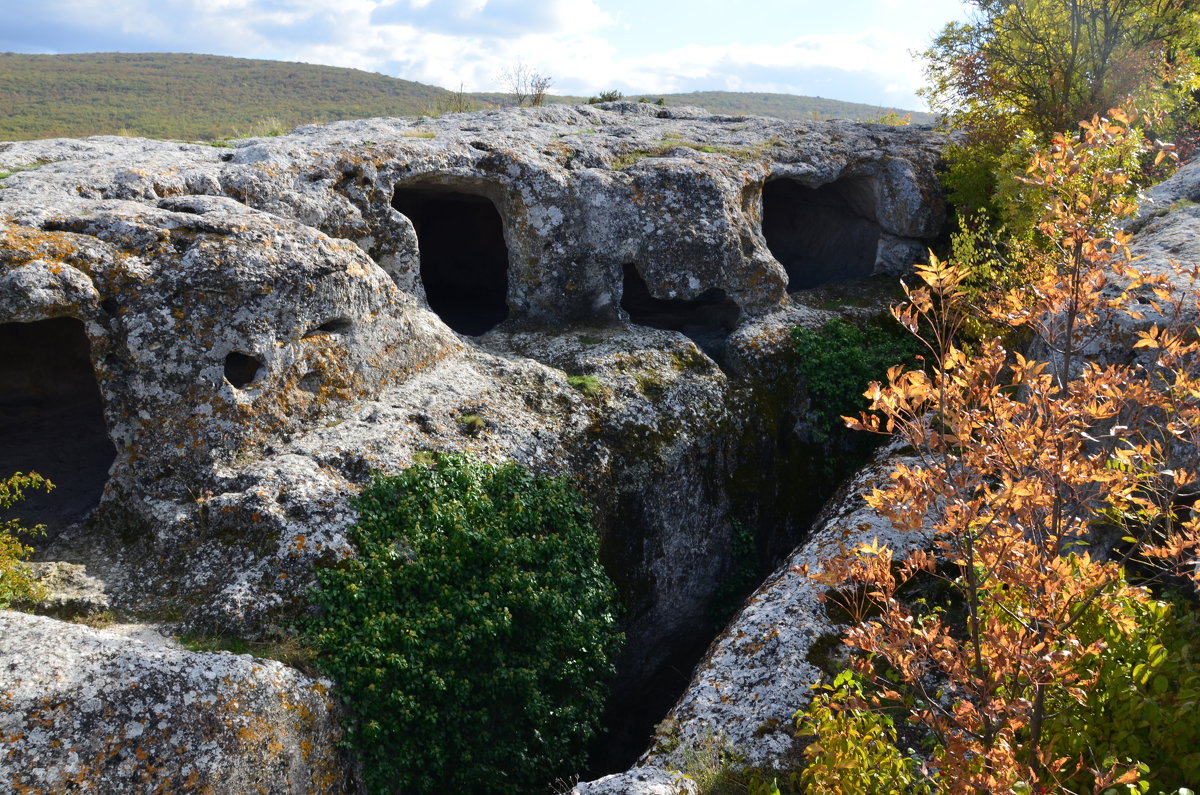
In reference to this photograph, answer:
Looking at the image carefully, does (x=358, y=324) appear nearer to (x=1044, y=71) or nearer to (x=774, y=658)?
(x=774, y=658)

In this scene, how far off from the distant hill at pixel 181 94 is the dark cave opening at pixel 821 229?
2516cm

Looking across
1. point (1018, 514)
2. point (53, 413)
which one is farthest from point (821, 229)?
point (53, 413)

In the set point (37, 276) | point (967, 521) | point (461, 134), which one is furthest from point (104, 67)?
point (967, 521)

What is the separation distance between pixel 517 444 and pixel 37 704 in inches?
209

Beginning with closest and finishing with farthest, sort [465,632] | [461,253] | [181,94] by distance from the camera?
[465,632]
[461,253]
[181,94]

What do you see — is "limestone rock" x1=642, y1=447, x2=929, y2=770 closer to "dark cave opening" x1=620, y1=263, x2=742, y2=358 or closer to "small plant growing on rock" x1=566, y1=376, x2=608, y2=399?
"small plant growing on rock" x1=566, y1=376, x2=608, y2=399

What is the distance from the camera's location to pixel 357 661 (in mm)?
7117

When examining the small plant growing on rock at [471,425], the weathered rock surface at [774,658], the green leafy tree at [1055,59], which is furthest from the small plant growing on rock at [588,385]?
the green leafy tree at [1055,59]

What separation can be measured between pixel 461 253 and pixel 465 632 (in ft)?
A: 36.6

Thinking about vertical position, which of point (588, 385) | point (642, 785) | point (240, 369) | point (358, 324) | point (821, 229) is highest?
point (821, 229)

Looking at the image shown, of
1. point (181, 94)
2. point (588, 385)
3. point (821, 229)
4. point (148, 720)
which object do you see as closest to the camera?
point (148, 720)

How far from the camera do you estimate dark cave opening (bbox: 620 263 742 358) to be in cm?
1338

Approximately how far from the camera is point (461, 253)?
56.7 ft

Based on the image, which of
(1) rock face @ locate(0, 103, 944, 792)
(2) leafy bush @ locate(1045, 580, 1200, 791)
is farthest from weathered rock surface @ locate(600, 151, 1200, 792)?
(1) rock face @ locate(0, 103, 944, 792)
